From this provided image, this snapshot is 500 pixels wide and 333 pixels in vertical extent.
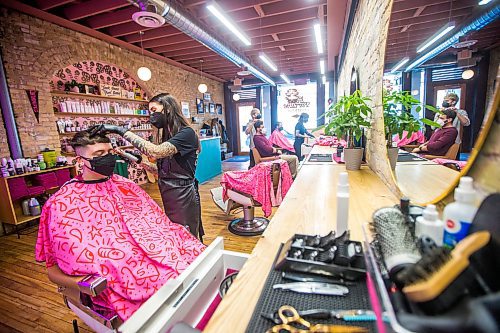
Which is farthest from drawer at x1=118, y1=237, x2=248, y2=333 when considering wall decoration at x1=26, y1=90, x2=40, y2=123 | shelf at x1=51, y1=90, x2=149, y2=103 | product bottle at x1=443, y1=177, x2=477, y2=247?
shelf at x1=51, y1=90, x2=149, y2=103

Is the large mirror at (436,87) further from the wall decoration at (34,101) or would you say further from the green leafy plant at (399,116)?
the wall decoration at (34,101)

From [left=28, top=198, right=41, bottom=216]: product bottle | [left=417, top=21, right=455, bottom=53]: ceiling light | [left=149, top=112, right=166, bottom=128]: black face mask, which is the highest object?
[left=417, top=21, right=455, bottom=53]: ceiling light

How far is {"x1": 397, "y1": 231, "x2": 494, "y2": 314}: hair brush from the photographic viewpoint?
340mm

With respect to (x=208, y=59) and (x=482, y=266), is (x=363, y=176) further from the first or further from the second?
(x=208, y=59)

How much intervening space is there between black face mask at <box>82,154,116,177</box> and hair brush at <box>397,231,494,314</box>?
1602 mm

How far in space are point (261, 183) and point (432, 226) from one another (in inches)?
90.7

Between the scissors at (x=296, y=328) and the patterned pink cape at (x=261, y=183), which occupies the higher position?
the scissors at (x=296, y=328)

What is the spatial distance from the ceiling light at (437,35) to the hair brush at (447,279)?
0.86m

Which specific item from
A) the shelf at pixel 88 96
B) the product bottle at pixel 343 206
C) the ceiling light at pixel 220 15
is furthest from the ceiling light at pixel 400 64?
the shelf at pixel 88 96

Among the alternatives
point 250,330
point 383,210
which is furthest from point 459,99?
point 250,330

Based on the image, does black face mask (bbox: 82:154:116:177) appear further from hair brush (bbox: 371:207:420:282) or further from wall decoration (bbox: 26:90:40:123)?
wall decoration (bbox: 26:90:40:123)

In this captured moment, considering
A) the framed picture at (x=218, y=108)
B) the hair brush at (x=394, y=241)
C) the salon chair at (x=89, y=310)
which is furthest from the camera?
the framed picture at (x=218, y=108)

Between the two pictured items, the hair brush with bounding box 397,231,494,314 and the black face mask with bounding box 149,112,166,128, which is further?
the black face mask with bounding box 149,112,166,128

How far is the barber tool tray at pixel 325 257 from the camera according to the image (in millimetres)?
631
